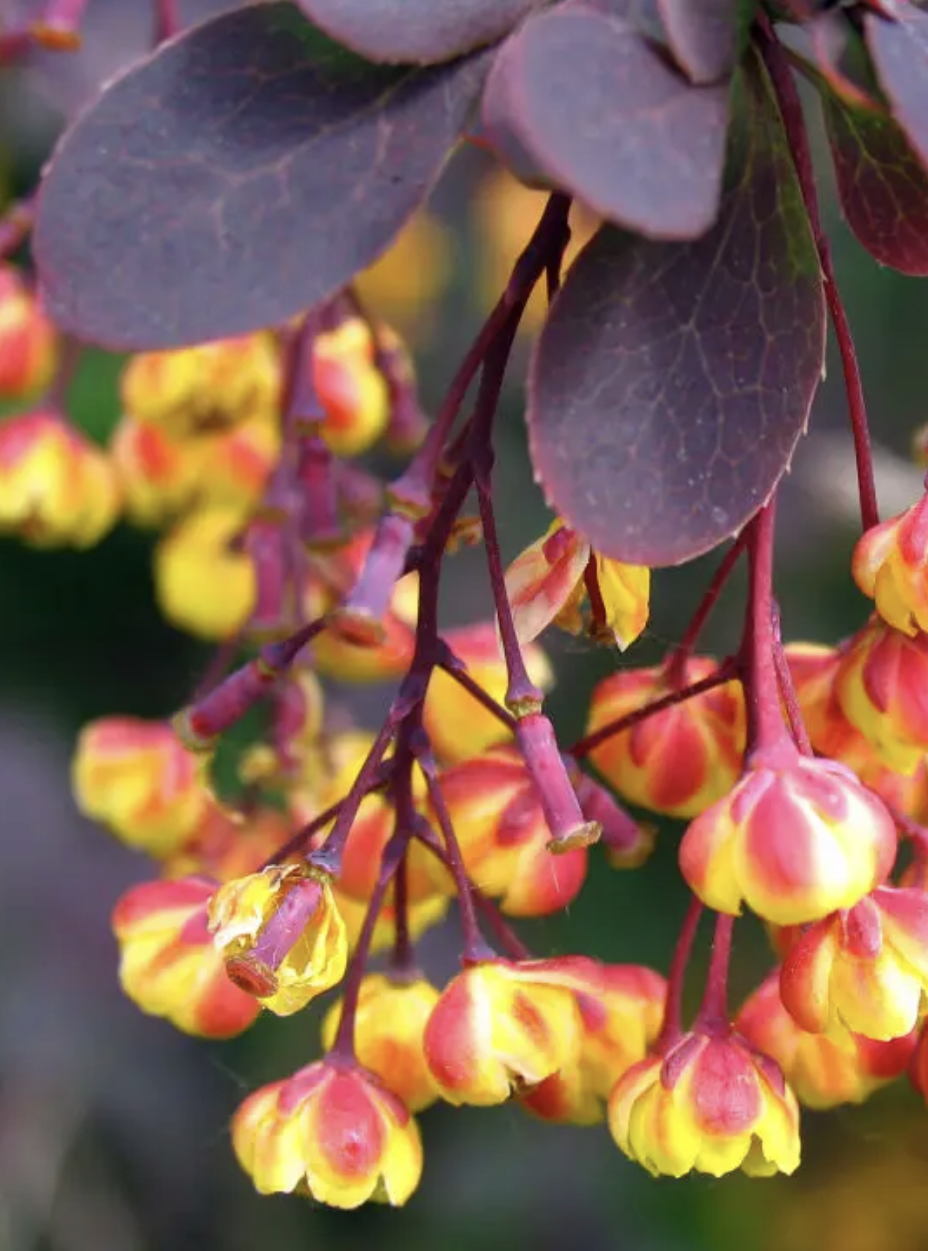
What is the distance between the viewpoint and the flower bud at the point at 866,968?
67 cm

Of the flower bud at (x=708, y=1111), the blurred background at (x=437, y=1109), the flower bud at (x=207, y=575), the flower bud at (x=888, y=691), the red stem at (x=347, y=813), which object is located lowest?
the blurred background at (x=437, y=1109)

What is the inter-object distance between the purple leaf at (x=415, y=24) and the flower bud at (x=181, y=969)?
1.49ft

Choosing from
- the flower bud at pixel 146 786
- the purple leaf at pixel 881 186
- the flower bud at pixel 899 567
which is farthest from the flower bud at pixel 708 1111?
the flower bud at pixel 146 786

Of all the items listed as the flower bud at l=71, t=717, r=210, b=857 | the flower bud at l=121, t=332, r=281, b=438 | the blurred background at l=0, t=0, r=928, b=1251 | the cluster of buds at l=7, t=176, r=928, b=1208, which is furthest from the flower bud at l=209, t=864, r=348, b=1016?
the blurred background at l=0, t=0, r=928, b=1251

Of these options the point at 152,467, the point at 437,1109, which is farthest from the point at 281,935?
the point at 437,1109

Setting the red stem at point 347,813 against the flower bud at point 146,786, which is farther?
the flower bud at point 146,786

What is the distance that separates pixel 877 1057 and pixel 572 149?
1.52 ft

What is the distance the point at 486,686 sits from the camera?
38.1 inches

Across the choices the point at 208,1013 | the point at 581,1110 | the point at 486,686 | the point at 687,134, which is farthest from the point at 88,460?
the point at 687,134

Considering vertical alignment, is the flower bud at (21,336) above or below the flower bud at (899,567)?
below

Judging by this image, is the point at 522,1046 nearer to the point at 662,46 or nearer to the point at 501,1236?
the point at 662,46

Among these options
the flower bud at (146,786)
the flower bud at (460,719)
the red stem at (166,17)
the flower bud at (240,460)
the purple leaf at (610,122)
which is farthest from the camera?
the flower bud at (240,460)

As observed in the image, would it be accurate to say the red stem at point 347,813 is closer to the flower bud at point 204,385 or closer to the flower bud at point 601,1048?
the flower bud at point 601,1048

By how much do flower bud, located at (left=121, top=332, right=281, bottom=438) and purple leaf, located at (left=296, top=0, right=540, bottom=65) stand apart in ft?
1.96
